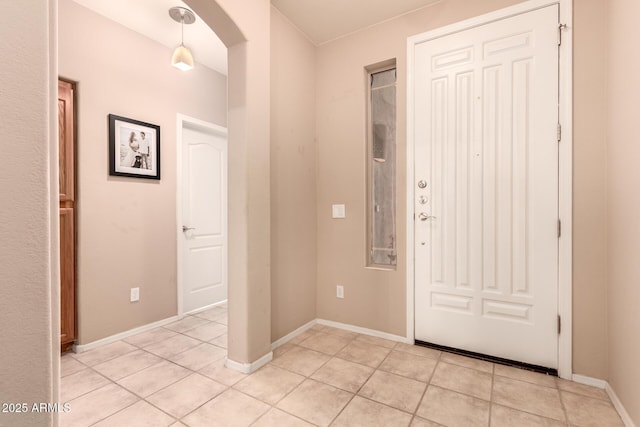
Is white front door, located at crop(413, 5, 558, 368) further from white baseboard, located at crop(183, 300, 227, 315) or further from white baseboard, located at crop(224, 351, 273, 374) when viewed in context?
white baseboard, located at crop(183, 300, 227, 315)

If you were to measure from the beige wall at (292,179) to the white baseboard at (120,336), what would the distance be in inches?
51.0

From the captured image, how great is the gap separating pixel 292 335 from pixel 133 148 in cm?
221

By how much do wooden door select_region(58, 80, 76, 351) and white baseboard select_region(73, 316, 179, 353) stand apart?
9 cm

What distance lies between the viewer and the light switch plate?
8.82ft

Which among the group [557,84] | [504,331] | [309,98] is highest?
[309,98]

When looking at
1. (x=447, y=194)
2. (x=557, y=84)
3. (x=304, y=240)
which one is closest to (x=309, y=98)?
(x=304, y=240)

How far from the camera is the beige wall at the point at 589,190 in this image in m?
1.75

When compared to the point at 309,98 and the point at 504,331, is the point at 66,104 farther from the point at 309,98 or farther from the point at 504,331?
the point at 504,331

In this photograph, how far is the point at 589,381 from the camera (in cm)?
178

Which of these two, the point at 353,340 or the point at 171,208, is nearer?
the point at 353,340

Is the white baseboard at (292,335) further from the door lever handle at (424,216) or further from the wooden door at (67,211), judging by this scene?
the wooden door at (67,211)

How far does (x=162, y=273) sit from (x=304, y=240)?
1479mm

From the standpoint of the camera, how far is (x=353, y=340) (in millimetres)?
2455

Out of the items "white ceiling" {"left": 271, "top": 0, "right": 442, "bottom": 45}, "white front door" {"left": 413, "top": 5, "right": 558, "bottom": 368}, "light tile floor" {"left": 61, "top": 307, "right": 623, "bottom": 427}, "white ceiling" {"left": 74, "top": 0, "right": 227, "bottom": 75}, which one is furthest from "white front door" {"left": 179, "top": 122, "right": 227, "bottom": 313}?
"white front door" {"left": 413, "top": 5, "right": 558, "bottom": 368}
